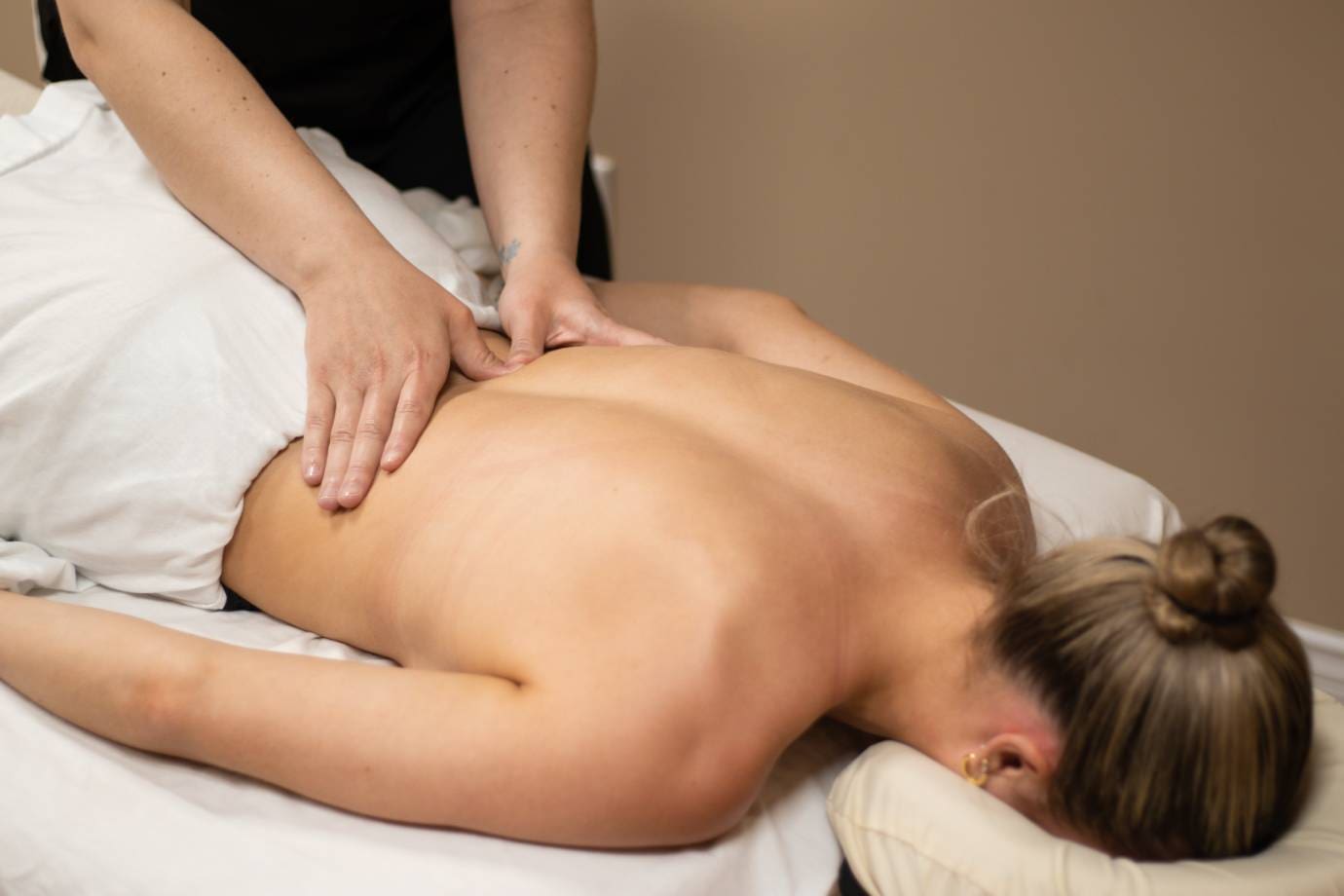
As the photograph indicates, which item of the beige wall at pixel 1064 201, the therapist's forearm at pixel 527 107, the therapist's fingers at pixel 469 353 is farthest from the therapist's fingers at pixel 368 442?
the beige wall at pixel 1064 201

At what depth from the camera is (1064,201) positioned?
197cm

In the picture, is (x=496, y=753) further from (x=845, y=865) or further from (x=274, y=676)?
(x=845, y=865)

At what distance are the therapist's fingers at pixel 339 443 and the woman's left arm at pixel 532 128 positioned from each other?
301mm

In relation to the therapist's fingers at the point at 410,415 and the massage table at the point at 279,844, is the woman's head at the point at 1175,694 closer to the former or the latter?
the massage table at the point at 279,844

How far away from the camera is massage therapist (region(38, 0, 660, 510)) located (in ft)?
3.75

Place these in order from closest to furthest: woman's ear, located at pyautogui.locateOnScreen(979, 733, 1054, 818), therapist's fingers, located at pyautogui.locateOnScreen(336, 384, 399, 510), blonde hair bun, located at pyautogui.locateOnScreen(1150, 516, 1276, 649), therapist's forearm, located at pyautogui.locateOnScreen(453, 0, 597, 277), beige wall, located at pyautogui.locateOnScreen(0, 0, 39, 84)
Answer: blonde hair bun, located at pyautogui.locateOnScreen(1150, 516, 1276, 649), woman's ear, located at pyautogui.locateOnScreen(979, 733, 1054, 818), therapist's fingers, located at pyautogui.locateOnScreen(336, 384, 399, 510), therapist's forearm, located at pyautogui.locateOnScreen(453, 0, 597, 277), beige wall, located at pyautogui.locateOnScreen(0, 0, 39, 84)

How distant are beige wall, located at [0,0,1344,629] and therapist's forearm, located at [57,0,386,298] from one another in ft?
3.83

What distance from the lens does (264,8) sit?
1.54 m

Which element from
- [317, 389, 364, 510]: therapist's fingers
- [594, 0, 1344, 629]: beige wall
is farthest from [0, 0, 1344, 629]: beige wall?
[317, 389, 364, 510]: therapist's fingers

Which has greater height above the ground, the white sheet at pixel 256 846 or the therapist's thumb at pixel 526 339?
the therapist's thumb at pixel 526 339

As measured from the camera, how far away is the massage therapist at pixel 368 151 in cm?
114

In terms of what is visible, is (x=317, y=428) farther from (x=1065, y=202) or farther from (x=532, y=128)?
(x=1065, y=202)

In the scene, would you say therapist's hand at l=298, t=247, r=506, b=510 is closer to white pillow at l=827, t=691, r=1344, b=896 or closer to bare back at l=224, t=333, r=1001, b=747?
bare back at l=224, t=333, r=1001, b=747

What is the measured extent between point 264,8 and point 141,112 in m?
0.36
